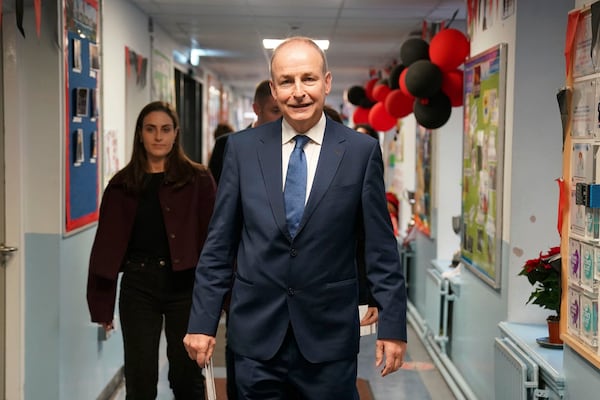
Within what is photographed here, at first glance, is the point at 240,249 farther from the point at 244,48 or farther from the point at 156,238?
the point at 244,48

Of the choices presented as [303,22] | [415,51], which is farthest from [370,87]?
[415,51]

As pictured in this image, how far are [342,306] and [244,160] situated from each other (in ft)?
1.56

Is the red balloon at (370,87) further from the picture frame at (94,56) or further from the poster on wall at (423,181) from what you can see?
the picture frame at (94,56)

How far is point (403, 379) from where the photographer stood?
545 cm

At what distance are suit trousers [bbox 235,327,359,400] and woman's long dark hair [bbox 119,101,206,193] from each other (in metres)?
1.41

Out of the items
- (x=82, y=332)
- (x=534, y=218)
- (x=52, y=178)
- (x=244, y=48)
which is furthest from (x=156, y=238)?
(x=244, y=48)

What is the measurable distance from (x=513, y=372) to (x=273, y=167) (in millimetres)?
1751

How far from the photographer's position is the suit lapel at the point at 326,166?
230cm

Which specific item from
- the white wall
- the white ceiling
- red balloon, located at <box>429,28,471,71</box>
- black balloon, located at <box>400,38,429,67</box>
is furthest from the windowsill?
the white ceiling

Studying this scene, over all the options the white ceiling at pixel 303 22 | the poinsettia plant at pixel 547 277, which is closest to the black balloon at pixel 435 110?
the white ceiling at pixel 303 22

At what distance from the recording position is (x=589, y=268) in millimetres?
2809

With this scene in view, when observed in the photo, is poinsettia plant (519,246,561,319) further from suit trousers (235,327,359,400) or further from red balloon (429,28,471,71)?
red balloon (429,28,471,71)

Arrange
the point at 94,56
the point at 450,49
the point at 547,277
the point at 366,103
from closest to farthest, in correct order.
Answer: the point at 547,277 → the point at 94,56 → the point at 450,49 → the point at 366,103

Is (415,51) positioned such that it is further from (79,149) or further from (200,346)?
(200,346)
